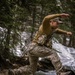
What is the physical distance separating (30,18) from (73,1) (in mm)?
1831

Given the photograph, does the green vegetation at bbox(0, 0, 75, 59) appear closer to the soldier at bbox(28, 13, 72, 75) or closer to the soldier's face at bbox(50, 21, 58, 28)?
the soldier at bbox(28, 13, 72, 75)

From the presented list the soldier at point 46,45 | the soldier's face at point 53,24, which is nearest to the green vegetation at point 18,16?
the soldier at point 46,45

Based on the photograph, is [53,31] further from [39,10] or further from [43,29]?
[39,10]

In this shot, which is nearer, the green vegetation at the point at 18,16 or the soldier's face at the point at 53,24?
the soldier's face at the point at 53,24

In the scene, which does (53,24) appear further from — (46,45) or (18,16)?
(18,16)

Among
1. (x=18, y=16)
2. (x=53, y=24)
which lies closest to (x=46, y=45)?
(x=53, y=24)

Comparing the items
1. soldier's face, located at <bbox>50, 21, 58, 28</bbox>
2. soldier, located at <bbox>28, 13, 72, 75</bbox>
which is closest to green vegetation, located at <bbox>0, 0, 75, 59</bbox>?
soldier, located at <bbox>28, 13, 72, 75</bbox>

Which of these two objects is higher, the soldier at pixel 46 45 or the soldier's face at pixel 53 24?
the soldier's face at pixel 53 24

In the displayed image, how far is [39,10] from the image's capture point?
34.2 feet

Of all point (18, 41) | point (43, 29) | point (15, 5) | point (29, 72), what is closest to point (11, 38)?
point (18, 41)

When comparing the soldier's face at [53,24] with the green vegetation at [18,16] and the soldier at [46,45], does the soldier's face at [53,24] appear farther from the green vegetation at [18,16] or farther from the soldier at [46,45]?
the green vegetation at [18,16]

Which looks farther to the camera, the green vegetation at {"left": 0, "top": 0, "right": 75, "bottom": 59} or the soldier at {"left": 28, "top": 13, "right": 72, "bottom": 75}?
the green vegetation at {"left": 0, "top": 0, "right": 75, "bottom": 59}

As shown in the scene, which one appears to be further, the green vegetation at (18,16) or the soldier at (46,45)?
the green vegetation at (18,16)

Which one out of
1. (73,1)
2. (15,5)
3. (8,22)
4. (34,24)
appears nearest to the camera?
(8,22)
